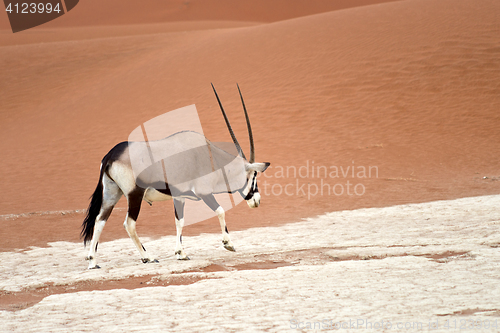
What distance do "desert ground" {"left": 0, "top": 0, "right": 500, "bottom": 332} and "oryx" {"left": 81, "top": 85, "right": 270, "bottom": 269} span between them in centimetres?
59

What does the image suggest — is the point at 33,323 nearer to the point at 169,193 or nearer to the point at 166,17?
the point at 169,193

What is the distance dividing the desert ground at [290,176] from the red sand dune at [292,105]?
0.33 feet

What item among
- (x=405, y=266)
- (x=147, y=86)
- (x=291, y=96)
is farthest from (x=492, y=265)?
(x=147, y=86)

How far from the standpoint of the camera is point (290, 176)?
1334 cm

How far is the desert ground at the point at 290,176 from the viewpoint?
3.70m

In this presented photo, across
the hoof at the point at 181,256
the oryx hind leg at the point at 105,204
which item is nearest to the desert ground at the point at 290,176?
the hoof at the point at 181,256

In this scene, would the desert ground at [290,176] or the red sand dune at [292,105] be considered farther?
the red sand dune at [292,105]
